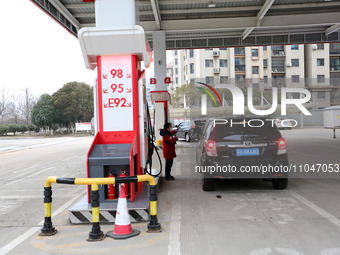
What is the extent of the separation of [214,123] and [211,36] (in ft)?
49.0

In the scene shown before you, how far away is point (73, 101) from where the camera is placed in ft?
149

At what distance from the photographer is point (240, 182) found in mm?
7832

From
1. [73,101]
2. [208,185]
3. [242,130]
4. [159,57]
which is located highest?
[159,57]

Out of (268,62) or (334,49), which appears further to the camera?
(334,49)

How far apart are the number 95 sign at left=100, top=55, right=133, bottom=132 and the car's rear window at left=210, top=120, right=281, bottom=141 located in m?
1.88

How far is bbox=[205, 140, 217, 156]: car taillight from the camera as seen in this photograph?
6.45 m

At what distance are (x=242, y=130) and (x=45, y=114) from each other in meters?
42.7

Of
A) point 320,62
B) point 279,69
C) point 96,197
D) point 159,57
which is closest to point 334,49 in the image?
point 320,62

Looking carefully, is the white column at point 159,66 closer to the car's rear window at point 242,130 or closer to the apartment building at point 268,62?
the car's rear window at point 242,130

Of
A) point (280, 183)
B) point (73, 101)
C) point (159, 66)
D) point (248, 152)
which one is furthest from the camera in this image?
point (73, 101)

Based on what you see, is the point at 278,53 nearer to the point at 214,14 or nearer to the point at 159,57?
the point at 214,14

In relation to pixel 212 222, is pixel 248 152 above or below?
above

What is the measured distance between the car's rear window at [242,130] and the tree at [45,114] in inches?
1663

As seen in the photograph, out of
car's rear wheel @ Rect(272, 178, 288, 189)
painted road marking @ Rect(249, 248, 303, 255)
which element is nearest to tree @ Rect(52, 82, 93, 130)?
car's rear wheel @ Rect(272, 178, 288, 189)
